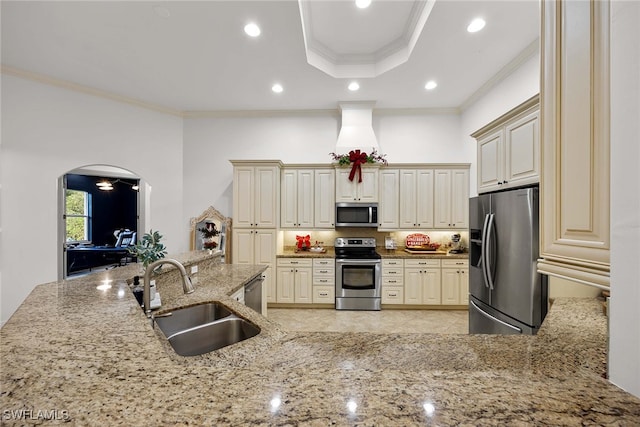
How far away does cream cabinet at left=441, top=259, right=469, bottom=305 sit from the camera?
3955mm

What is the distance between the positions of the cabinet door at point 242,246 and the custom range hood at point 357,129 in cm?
204

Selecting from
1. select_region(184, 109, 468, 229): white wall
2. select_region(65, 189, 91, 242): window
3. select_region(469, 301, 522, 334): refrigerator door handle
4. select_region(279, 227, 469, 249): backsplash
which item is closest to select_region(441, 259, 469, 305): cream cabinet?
select_region(279, 227, 469, 249): backsplash

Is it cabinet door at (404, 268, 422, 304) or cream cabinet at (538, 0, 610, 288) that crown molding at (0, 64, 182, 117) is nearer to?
cabinet door at (404, 268, 422, 304)

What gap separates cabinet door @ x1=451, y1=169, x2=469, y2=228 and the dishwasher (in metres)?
3.15

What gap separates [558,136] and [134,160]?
17.2 feet

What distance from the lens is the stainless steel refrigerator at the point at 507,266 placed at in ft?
6.19

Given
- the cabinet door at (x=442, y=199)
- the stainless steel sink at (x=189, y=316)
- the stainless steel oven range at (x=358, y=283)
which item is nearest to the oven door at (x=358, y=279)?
the stainless steel oven range at (x=358, y=283)

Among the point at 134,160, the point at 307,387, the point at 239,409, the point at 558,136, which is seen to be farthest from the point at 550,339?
the point at 134,160

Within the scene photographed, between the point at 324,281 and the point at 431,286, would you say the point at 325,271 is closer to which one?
the point at 324,281

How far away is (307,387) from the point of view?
23.0 inches

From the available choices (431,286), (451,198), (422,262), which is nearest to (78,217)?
(422,262)

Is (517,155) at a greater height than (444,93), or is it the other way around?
(444,93)

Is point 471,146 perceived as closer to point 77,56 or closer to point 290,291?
point 290,291

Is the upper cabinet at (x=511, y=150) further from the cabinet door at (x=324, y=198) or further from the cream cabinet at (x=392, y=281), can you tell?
the cabinet door at (x=324, y=198)
